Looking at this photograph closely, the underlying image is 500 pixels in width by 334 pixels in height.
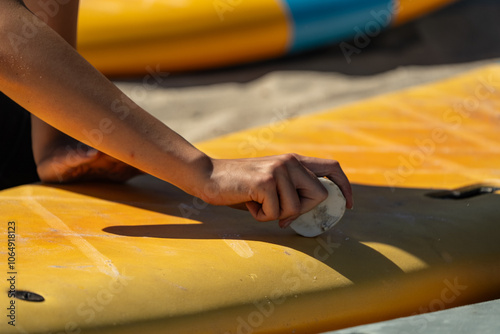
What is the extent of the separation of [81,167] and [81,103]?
0.41 meters

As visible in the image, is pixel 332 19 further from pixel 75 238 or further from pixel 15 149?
pixel 75 238

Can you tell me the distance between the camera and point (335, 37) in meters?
4.08

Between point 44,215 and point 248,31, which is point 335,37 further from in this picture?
point 44,215

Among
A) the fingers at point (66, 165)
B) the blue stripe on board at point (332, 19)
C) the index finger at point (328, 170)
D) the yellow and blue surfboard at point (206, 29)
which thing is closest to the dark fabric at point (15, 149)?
the fingers at point (66, 165)

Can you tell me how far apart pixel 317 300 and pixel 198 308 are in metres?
0.22

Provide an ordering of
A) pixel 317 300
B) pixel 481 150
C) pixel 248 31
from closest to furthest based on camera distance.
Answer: pixel 317 300, pixel 481 150, pixel 248 31

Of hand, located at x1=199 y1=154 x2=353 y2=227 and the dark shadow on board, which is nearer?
hand, located at x1=199 y1=154 x2=353 y2=227

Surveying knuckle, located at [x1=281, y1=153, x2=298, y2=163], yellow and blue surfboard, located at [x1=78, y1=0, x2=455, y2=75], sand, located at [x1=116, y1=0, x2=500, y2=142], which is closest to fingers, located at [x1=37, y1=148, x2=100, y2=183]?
knuckle, located at [x1=281, y1=153, x2=298, y2=163]

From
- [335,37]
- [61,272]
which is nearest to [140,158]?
[61,272]

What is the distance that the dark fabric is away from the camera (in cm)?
175

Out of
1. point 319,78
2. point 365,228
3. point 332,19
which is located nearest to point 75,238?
point 365,228

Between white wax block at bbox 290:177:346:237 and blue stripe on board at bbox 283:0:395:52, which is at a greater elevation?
blue stripe on board at bbox 283:0:395:52

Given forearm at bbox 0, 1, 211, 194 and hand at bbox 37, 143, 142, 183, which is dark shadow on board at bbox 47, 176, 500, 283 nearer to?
hand at bbox 37, 143, 142, 183

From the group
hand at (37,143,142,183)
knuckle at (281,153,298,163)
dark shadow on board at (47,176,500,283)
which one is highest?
hand at (37,143,142,183)
